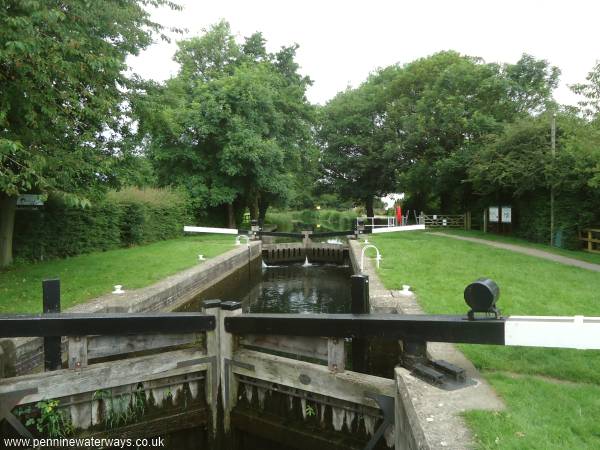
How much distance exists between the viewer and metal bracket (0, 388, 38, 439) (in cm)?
355

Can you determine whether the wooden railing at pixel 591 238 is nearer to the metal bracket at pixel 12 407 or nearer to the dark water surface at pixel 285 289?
the dark water surface at pixel 285 289

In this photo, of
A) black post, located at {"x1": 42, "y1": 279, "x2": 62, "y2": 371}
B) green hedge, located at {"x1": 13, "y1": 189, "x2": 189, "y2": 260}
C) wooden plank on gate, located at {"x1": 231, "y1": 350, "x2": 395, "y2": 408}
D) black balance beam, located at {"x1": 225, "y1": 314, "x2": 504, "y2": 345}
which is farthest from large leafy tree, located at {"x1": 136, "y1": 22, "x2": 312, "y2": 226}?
black balance beam, located at {"x1": 225, "y1": 314, "x2": 504, "y2": 345}

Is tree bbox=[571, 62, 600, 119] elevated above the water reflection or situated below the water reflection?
above

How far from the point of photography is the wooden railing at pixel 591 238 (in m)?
13.1

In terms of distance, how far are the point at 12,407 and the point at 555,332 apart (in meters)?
4.54

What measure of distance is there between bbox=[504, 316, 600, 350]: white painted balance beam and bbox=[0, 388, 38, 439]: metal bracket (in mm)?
4147

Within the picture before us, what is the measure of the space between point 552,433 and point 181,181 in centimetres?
2004

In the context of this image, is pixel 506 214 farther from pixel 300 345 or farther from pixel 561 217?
pixel 300 345

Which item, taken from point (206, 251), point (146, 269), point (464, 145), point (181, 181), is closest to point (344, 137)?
point (464, 145)

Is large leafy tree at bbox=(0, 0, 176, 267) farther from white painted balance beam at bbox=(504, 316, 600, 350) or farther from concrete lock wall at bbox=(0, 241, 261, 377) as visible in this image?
white painted balance beam at bbox=(504, 316, 600, 350)

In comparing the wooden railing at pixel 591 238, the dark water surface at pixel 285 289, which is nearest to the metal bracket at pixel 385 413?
the dark water surface at pixel 285 289

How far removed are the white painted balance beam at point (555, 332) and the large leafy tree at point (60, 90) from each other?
16.2 feet

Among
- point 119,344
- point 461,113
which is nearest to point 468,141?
point 461,113

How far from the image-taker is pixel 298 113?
82.7 feet
